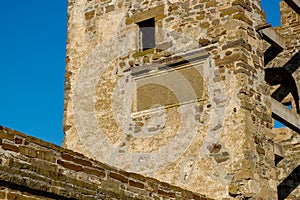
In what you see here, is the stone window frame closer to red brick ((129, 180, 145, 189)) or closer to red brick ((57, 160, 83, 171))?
red brick ((129, 180, 145, 189))

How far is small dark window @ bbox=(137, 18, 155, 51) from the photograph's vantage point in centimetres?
1007

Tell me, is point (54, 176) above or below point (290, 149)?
below

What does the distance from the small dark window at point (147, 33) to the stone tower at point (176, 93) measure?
19 mm

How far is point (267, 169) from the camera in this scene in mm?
8805

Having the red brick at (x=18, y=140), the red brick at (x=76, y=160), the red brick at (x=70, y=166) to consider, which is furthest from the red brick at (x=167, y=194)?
the red brick at (x=18, y=140)

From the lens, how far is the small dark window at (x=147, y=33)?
10.1 m

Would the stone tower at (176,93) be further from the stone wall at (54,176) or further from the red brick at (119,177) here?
the red brick at (119,177)

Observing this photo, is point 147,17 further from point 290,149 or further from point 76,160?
point 290,149

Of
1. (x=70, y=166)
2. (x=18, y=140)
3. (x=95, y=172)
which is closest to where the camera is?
(x=18, y=140)

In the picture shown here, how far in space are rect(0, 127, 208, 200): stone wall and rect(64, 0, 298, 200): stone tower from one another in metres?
2.36

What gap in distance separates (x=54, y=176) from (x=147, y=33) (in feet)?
17.3

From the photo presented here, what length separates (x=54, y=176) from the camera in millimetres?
5297

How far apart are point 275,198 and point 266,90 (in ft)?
5.73

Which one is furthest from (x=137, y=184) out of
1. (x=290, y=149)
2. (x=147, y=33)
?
(x=290, y=149)
